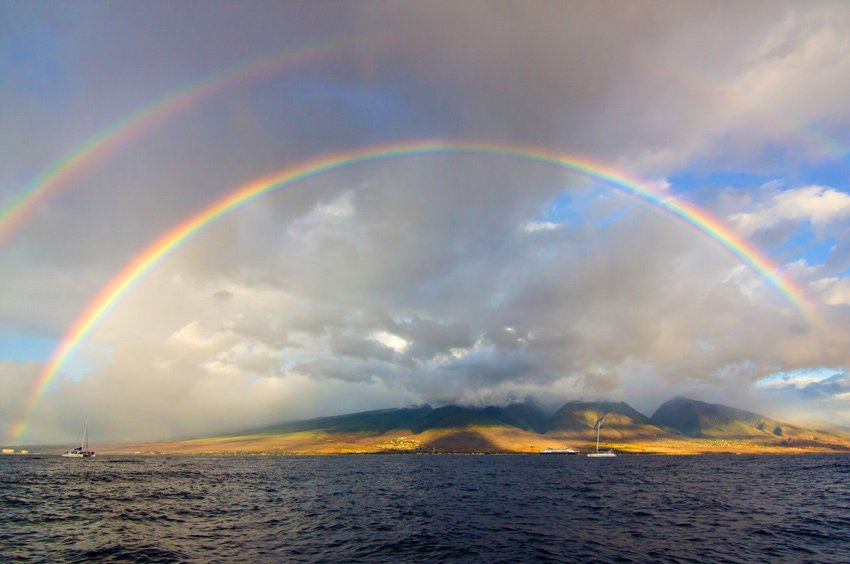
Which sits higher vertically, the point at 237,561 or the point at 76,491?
the point at 237,561

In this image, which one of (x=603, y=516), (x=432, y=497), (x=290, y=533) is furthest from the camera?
(x=432, y=497)

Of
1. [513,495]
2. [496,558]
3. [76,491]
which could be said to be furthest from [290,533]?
[76,491]

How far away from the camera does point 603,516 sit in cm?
6338

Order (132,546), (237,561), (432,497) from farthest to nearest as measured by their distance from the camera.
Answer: (432,497) < (132,546) < (237,561)

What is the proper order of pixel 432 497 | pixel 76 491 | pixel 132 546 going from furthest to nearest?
1. pixel 76 491
2. pixel 432 497
3. pixel 132 546

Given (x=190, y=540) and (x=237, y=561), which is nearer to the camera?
(x=237, y=561)

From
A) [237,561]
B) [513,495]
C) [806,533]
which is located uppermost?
[237,561]

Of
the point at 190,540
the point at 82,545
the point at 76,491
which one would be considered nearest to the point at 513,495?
the point at 190,540

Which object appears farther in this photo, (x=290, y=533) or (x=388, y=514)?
(x=388, y=514)

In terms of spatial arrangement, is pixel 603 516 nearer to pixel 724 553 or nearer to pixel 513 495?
pixel 724 553

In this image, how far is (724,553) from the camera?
4231 cm

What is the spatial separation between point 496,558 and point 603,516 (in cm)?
2960

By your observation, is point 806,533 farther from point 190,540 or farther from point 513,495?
point 190,540

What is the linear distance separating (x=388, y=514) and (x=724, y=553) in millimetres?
40859
